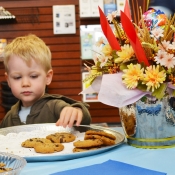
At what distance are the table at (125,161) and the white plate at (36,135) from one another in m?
0.02

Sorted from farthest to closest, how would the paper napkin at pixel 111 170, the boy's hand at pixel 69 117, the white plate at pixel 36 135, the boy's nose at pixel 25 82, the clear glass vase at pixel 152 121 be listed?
the boy's nose at pixel 25 82 < the boy's hand at pixel 69 117 < the clear glass vase at pixel 152 121 < the white plate at pixel 36 135 < the paper napkin at pixel 111 170

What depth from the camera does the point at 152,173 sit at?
839mm

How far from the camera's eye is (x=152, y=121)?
3.59 feet

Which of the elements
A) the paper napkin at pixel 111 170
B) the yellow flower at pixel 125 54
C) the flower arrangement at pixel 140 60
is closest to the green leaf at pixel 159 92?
the flower arrangement at pixel 140 60

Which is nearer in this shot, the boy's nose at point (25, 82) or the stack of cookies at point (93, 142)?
the stack of cookies at point (93, 142)

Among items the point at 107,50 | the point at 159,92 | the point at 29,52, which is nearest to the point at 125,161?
the point at 159,92

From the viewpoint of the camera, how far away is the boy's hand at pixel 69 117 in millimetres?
1337

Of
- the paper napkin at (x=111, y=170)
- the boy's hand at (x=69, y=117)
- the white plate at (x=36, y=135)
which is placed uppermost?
the boy's hand at (x=69, y=117)

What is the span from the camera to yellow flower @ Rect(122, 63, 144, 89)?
1.05 m

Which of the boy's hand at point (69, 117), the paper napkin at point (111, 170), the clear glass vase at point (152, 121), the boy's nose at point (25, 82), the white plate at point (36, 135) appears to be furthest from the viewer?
the boy's nose at point (25, 82)

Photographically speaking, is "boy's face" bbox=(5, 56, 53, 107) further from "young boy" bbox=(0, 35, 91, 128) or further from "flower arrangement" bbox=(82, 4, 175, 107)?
"flower arrangement" bbox=(82, 4, 175, 107)

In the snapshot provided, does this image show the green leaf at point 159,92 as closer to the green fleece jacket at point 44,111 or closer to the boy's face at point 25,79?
the green fleece jacket at point 44,111

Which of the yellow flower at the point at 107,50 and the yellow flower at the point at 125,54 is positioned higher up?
the yellow flower at the point at 107,50

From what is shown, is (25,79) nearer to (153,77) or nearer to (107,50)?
(107,50)
